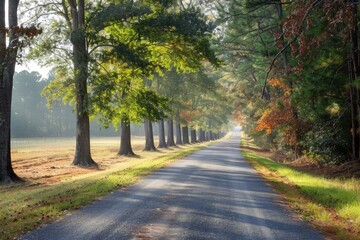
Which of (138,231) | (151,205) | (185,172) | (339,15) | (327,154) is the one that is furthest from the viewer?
(327,154)

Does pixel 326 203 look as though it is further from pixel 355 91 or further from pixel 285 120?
pixel 285 120

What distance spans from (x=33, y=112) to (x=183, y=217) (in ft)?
383

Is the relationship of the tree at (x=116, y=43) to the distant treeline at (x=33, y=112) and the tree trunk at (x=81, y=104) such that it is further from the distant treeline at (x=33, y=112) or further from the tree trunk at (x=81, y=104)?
the distant treeline at (x=33, y=112)

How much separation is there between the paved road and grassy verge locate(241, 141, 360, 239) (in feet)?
1.59

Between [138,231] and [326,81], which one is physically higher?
[326,81]

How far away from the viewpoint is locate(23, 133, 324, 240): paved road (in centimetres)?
667

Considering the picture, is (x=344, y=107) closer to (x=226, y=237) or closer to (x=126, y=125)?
(x=226, y=237)

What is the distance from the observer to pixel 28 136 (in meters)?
109

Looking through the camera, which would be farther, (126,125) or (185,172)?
(126,125)

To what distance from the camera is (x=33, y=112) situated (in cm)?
11544

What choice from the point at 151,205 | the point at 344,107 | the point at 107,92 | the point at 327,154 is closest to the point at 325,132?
the point at 327,154

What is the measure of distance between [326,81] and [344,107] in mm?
2410

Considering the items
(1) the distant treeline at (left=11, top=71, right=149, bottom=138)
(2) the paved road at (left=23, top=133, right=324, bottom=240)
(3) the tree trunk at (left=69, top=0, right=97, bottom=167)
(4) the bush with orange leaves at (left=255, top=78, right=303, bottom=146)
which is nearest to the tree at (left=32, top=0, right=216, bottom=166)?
(3) the tree trunk at (left=69, top=0, right=97, bottom=167)

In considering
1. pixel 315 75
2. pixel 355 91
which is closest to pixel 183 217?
pixel 315 75
